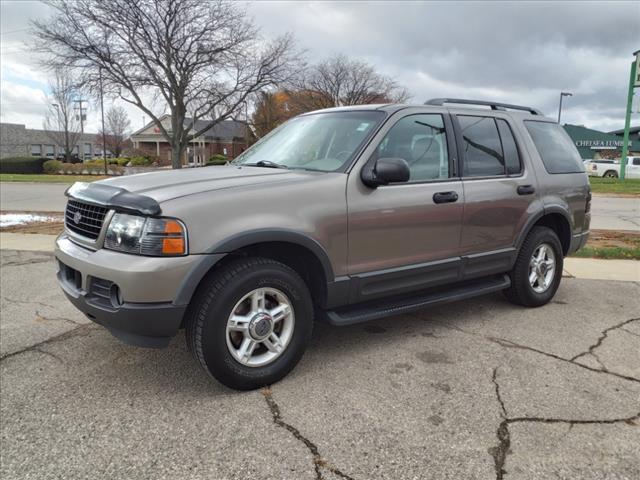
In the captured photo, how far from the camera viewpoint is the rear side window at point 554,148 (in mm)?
4980

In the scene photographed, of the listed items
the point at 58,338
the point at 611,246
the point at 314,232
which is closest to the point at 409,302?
the point at 314,232

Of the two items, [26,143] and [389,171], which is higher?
[26,143]

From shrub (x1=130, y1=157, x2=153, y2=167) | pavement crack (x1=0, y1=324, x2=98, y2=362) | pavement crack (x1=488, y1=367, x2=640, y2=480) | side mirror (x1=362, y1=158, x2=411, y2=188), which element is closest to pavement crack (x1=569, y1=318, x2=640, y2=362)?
pavement crack (x1=488, y1=367, x2=640, y2=480)

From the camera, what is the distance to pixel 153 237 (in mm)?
2855

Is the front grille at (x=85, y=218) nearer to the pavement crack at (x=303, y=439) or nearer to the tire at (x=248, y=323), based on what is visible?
the tire at (x=248, y=323)

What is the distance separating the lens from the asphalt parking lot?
2492 millimetres

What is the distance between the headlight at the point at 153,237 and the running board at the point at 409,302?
1212 millimetres

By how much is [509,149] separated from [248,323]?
3031mm

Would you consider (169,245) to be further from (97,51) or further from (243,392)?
(97,51)

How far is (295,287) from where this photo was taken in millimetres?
3281

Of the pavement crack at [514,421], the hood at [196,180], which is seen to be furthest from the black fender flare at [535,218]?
the hood at [196,180]

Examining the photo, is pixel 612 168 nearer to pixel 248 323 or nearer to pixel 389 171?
pixel 389 171

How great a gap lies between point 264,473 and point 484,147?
333 cm

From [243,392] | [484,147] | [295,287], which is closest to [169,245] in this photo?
[295,287]
